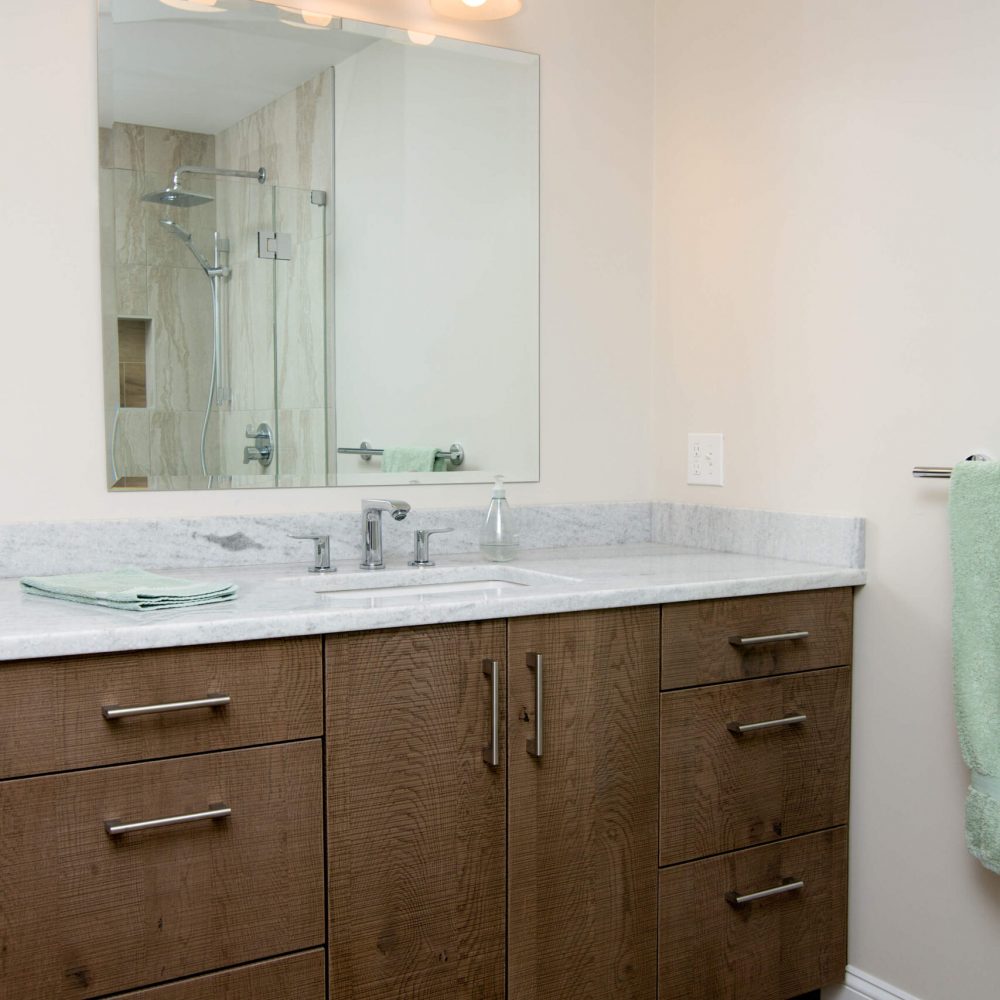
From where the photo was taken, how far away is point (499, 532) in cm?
205

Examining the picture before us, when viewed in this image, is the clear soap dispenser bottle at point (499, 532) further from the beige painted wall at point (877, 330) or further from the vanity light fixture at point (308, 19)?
the vanity light fixture at point (308, 19)

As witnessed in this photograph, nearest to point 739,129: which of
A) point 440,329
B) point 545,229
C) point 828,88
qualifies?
point 828,88

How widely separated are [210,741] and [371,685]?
23 centimetres

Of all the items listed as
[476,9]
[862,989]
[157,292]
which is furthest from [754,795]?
[476,9]

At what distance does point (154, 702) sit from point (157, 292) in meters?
0.81

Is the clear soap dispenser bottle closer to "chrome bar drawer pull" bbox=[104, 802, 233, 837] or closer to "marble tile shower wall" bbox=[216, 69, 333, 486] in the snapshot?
"marble tile shower wall" bbox=[216, 69, 333, 486]

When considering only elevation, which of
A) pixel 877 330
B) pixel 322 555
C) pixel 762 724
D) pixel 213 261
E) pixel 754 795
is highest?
pixel 213 261

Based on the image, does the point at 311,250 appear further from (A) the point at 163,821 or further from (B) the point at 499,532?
(A) the point at 163,821

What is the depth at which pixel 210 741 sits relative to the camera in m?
1.38

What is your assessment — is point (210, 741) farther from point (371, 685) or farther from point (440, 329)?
point (440, 329)

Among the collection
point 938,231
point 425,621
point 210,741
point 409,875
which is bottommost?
point 409,875

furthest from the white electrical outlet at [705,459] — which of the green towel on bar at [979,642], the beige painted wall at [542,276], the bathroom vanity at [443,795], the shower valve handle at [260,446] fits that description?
the shower valve handle at [260,446]

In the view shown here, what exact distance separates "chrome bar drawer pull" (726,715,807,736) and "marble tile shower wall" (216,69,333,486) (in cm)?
87

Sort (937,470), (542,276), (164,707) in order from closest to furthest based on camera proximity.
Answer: (164,707) < (937,470) < (542,276)
